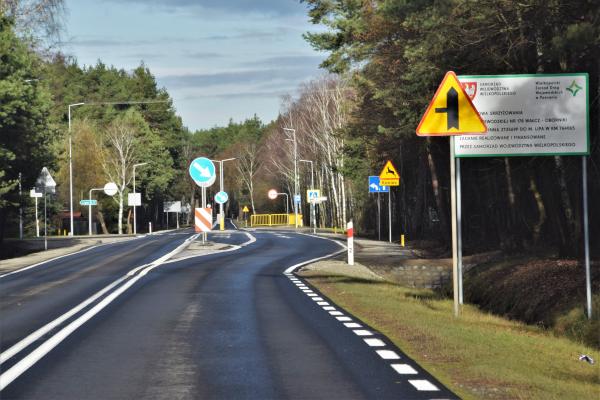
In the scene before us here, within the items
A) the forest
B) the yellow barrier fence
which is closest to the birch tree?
the forest

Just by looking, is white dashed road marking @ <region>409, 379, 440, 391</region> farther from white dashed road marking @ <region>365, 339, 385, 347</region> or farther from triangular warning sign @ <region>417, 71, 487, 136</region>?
triangular warning sign @ <region>417, 71, 487, 136</region>

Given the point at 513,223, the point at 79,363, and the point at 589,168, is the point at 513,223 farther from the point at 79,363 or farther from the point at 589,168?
the point at 79,363

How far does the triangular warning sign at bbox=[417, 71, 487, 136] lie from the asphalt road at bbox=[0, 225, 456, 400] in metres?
3.03

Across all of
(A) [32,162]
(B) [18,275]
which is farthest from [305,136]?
(B) [18,275]

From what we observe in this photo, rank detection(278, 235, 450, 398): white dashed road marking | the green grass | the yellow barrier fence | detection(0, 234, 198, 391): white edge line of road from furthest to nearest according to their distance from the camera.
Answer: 1. the yellow barrier fence
2. detection(0, 234, 198, 391): white edge line of road
3. detection(278, 235, 450, 398): white dashed road marking
4. the green grass

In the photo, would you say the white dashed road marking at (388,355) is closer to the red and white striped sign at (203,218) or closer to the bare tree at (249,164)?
the red and white striped sign at (203,218)

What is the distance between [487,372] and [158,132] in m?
121

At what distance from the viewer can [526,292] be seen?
73.2 feet

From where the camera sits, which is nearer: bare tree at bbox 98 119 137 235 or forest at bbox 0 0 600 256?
forest at bbox 0 0 600 256

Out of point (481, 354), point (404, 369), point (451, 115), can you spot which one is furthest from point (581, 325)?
point (404, 369)

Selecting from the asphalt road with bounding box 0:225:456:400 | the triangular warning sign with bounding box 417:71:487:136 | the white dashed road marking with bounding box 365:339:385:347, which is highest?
the triangular warning sign with bounding box 417:71:487:136

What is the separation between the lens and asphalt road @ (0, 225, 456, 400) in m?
8.77

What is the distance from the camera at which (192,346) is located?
11.8 m

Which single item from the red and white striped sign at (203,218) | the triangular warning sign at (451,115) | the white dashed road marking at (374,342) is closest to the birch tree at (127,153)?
the red and white striped sign at (203,218)
